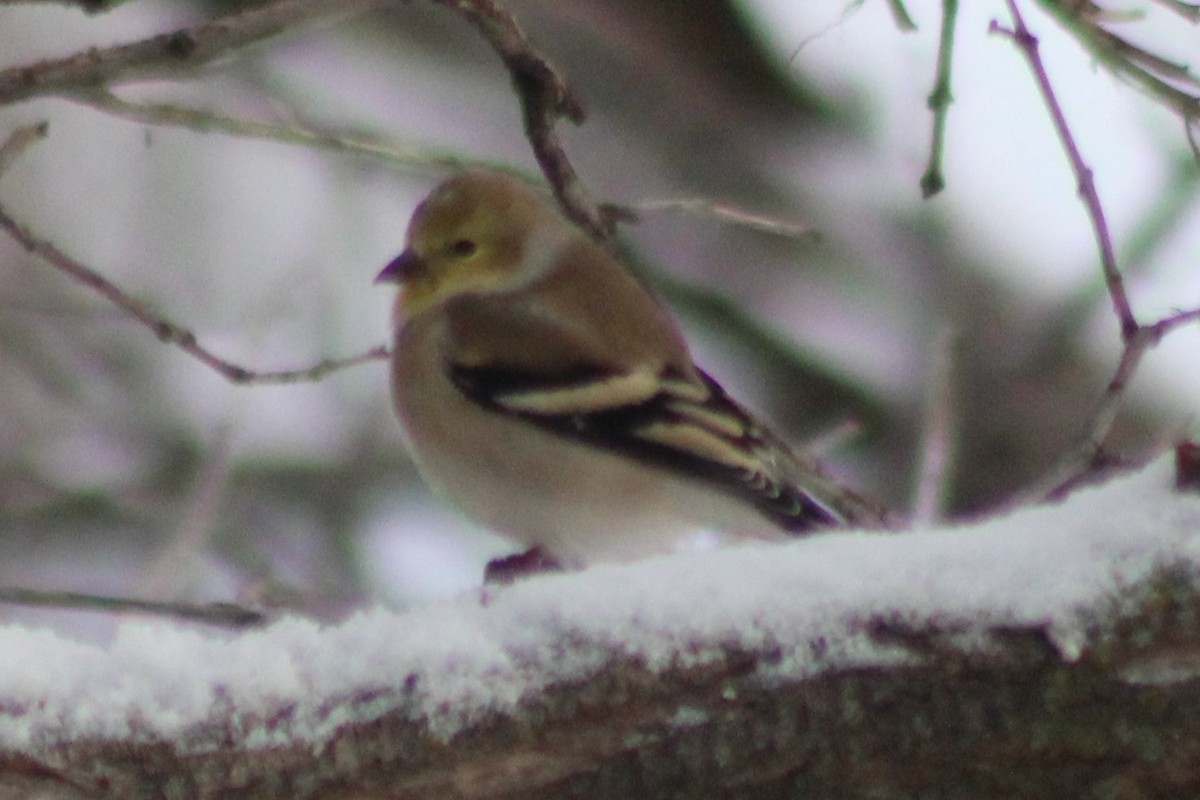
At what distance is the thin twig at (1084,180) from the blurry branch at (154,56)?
1.39 metres

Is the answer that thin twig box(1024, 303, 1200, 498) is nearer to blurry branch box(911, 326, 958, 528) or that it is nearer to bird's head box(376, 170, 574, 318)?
blurry branch box(911, 326, 958, 528)

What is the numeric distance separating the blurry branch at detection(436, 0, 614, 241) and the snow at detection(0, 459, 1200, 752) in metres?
1.33

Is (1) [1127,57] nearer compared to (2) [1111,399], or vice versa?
(2) [1111,399]

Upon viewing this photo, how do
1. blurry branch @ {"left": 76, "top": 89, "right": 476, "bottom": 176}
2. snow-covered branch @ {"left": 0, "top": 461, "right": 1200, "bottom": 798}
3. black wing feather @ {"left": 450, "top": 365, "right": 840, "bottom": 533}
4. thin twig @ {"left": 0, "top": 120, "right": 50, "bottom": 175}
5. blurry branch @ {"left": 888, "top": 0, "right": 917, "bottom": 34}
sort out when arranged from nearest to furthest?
snow-covered branch @ {"left": 0, "top": 461, "right": 1200, "bottom": 798} → blurry branch @ {"left": 76, "top": 89, "right": 476, "bottom": 176} → thin twig @ {"left": 0, "top": 120, "right": 50, "bottom": 175} → blurry branch @ {"left": 888, "top": 0, "right": 917, "bottom": 34} → black wing feather @ {"left": 450, "top": 365, "right": 840, "bottom": 533}

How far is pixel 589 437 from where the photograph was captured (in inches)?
153

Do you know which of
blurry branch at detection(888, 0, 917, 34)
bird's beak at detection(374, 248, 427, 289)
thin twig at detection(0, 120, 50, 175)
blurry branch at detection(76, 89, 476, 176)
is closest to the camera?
blurry branch at detection(76, 89, 476, 176)

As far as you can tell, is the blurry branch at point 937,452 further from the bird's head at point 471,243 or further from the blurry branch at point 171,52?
the blurry branch at point 171,52

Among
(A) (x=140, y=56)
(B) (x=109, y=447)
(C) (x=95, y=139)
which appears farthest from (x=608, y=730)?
(C) (x=95, y=139)

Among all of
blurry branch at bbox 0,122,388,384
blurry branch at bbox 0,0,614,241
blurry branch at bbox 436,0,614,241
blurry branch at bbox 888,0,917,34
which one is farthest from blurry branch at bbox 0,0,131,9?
blurry branch at bbox 888,0,917,34

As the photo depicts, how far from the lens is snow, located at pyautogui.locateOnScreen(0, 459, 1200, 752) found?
2.11 m

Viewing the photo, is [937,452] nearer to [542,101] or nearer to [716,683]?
[542,101]

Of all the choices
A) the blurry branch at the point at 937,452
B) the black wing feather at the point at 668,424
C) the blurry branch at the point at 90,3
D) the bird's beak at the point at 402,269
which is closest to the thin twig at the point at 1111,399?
the blurry branch at the point at 937,452

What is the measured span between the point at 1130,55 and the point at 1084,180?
13.1 inches

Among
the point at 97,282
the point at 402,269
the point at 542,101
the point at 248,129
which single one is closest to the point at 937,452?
the point at 542,101
